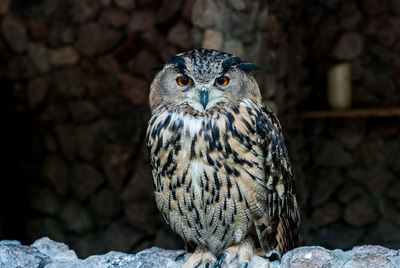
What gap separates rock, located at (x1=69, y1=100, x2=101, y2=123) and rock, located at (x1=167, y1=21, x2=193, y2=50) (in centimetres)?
76

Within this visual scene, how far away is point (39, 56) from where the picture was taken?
3.60 meters

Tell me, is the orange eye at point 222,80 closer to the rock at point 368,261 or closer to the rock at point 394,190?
the rock at point 368,261

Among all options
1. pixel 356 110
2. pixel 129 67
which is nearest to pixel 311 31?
pixel 356 110

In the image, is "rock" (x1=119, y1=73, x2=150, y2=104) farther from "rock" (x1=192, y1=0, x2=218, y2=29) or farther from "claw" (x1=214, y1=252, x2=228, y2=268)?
"claw" (x1=214, y1=252, x2=228, y2=268)

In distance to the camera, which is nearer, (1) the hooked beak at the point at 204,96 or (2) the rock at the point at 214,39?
(1) the hooked beak at the point at 204,96

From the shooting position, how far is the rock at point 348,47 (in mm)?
3713

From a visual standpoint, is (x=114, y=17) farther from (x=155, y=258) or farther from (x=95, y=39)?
(x=155, y=258)

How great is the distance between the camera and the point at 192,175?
1.55m

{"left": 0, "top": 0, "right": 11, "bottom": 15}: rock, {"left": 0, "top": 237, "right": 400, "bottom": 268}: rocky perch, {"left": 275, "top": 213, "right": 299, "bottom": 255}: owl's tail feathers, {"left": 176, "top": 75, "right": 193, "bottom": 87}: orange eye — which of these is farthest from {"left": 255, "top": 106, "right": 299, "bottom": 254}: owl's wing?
{"left": 0, "top": 0, "right": 11, "bottom": 15}: rock

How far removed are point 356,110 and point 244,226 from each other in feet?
6.94

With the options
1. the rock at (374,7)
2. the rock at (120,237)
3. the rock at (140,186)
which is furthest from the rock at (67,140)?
the rock at (374,7)

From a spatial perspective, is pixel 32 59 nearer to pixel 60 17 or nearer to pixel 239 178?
pixel 60 17

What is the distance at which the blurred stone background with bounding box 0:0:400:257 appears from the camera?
347 cm

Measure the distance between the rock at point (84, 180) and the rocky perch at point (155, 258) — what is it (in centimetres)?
192
